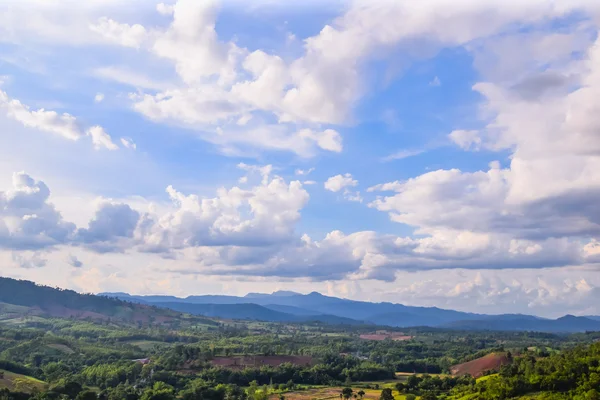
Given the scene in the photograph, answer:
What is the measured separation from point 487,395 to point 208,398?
205 feet

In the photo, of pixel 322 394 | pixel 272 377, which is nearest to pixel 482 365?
pixel 322 394

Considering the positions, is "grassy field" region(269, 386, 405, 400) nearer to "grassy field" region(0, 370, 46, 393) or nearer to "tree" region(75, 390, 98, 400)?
"tree" region(75, 390, 98, 400)

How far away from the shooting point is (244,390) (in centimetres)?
13825

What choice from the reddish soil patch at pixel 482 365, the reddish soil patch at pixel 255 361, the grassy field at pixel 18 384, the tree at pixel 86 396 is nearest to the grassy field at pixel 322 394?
the reddish soil patch at pixel 255 361

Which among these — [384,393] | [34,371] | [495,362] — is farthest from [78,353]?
[495,362]

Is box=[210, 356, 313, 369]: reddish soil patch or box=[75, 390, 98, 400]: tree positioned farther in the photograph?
box=[210, 356, 313, 369]: reddish soil patch

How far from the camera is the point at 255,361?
181 meters

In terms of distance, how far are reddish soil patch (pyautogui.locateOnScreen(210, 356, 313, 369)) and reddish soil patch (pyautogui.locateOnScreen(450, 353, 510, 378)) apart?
50.7 meters

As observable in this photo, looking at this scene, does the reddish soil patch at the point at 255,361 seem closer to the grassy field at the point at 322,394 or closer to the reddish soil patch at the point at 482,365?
the grassy field at the point at 322,394

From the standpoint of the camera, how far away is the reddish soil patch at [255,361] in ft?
570

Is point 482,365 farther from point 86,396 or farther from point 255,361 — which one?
point 86,396

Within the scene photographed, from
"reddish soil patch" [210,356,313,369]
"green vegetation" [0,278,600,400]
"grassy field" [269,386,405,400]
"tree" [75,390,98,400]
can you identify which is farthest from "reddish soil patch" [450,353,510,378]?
"tree" [75,390,98,400]

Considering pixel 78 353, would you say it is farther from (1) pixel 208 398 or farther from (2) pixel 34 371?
(1) pixel 208 398

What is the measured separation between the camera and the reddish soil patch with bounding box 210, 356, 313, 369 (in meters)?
174
